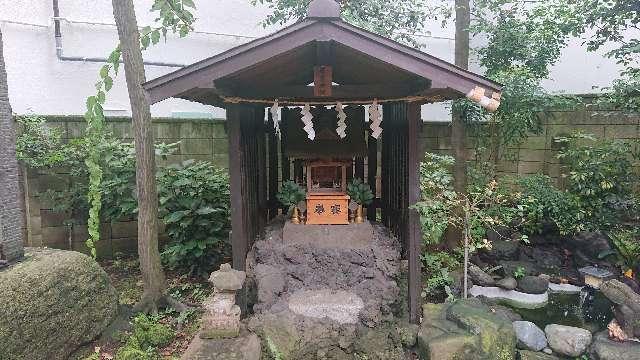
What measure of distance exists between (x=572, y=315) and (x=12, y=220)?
8445 mm

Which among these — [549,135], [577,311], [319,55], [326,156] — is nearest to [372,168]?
[326,156]

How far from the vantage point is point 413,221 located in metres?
5.51

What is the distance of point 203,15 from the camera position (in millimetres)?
10555

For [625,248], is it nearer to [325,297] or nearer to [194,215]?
[325,297]

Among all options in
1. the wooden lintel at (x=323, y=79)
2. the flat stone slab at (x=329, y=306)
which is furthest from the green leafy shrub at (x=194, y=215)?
the wooden lintel at (x=323, y=79)

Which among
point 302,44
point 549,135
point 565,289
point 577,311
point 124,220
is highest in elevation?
point 302,44

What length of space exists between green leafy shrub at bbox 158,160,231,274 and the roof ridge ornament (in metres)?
3.93

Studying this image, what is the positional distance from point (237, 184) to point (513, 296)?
5.23 metres

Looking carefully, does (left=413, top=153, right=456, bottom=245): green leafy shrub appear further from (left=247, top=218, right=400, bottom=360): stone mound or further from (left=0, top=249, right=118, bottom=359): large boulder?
(left=0, top=249, right=118, bottom=359): large boulder

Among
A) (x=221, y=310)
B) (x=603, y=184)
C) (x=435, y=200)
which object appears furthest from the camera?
Answer: (x=603, y=184)

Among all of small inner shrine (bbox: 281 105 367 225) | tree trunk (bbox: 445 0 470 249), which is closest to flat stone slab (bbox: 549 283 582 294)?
tree trunk (bbox: 445 0 470 249)

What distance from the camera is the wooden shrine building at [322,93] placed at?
14.5 feet

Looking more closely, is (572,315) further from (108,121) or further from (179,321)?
(108,121)

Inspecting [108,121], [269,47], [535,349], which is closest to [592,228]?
[535,349]
